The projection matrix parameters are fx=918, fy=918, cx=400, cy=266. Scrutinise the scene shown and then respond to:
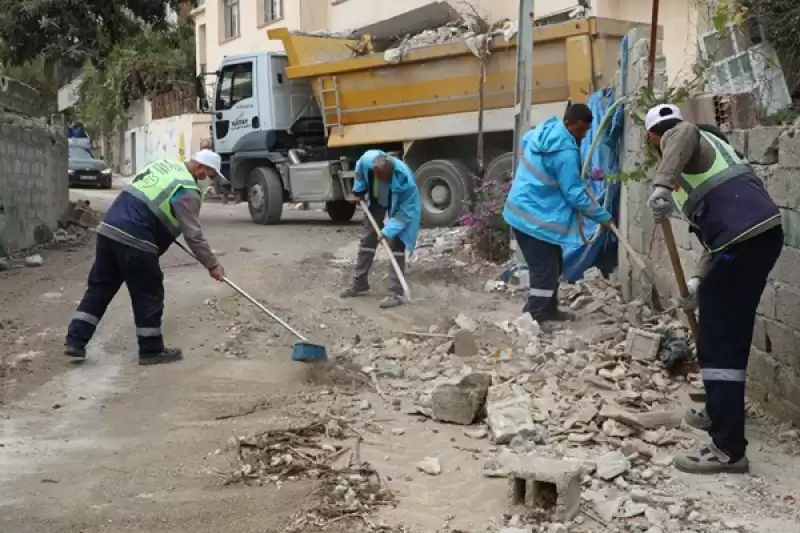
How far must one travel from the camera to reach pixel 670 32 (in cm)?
1312

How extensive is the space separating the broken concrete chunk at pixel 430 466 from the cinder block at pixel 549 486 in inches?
20.1

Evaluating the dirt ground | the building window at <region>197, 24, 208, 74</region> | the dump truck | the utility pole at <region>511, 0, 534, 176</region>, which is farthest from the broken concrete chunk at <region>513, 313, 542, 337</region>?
the building window at <region>197, 24, 208, 74</region>

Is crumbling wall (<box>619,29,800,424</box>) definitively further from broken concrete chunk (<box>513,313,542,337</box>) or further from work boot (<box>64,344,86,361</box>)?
work boot (<box>64,344,86,361</box>)

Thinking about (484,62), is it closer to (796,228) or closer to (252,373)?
(252,373)

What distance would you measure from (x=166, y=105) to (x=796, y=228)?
90.0 ft

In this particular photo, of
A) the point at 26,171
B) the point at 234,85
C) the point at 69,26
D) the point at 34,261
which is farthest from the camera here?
the point at 69,26

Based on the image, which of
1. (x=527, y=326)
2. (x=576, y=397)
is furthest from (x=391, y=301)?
(x=576, y=397)

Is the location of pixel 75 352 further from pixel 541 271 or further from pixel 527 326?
pixel 541 271

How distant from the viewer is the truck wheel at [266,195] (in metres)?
14.2

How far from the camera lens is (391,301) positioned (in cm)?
774

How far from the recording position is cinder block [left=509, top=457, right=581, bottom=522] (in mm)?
3488

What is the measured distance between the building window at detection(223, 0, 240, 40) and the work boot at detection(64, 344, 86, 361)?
21.0 meters

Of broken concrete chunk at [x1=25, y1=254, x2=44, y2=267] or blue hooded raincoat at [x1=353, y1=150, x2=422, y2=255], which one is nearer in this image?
blue hooded raincoat at [x1=353, y1=150, x2=422, y2=255]

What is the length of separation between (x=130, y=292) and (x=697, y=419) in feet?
11.9
